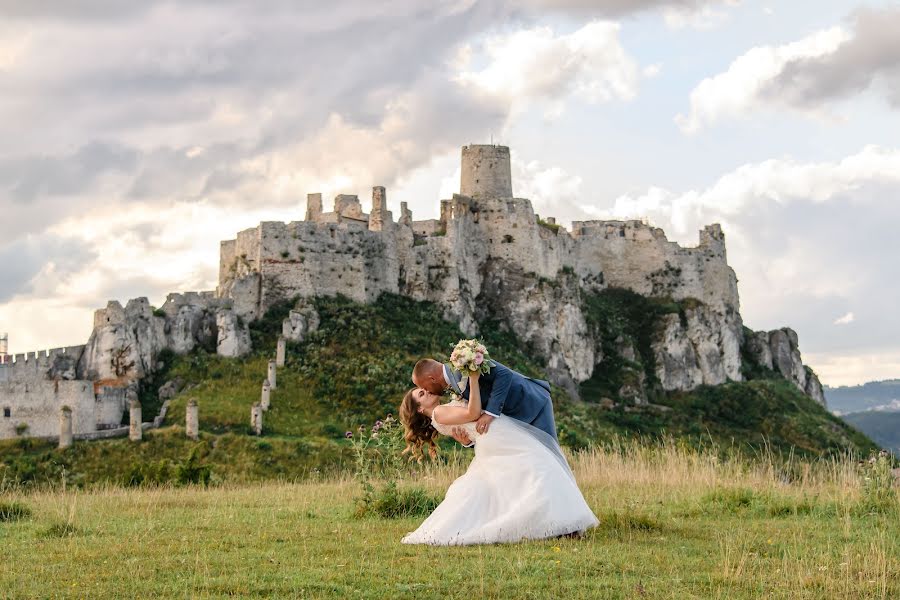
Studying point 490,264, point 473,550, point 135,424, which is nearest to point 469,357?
point 473,550

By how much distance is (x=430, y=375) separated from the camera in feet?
41.8

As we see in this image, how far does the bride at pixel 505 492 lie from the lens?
11738 mm

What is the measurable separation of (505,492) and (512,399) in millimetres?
1062

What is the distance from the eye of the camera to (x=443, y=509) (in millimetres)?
12062

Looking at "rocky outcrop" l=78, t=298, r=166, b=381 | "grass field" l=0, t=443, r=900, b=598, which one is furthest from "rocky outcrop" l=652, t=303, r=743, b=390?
"grass field" l=0, t=443, r=900, b=598

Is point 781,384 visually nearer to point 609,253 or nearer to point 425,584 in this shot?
point 609,253

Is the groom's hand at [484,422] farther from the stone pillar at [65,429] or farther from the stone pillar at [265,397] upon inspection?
the stone pillar at [265,397]

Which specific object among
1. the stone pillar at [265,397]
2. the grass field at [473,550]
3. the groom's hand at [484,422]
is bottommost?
the grass field at [473,550]

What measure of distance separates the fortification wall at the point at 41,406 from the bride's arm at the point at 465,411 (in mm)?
30919

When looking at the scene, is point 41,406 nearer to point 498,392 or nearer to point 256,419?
point 256,419

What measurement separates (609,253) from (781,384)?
1240 centimetres

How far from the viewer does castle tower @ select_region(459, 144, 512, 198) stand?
186ft

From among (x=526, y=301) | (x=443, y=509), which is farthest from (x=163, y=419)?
(x=443, y=509)

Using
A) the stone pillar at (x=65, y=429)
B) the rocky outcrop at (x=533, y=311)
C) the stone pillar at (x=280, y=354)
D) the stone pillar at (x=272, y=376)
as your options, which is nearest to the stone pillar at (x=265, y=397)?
the stone pillar at (x=272, y=376)
